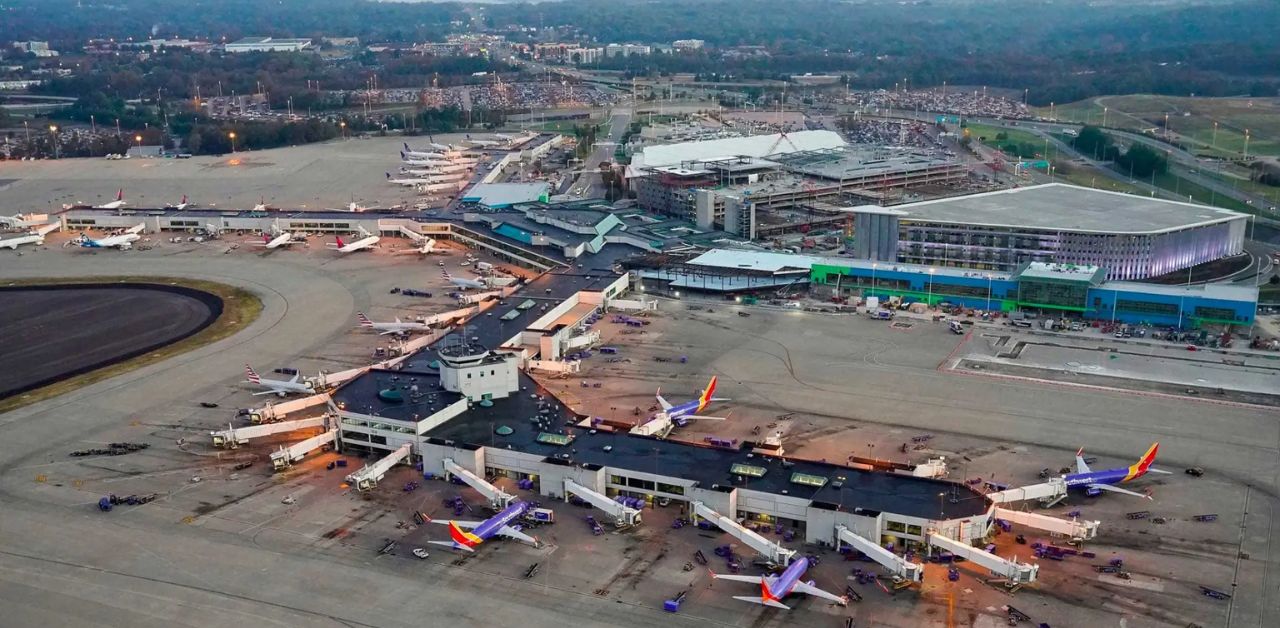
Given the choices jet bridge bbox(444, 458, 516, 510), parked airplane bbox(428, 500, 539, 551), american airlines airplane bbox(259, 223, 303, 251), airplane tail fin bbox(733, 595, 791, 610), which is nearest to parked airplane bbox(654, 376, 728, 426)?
jet bridge bbox(444, 458, 516, 510)

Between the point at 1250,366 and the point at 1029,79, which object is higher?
the point at 1029,79

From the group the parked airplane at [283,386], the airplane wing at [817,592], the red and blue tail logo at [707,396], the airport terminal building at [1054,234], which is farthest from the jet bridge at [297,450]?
the airport terminal building at [1054,234]

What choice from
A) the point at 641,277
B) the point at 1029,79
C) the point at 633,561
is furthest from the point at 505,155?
the point at 1029,79

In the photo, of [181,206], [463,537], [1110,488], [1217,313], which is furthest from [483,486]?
[181,206]

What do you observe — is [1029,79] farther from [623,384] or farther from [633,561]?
[633,561]

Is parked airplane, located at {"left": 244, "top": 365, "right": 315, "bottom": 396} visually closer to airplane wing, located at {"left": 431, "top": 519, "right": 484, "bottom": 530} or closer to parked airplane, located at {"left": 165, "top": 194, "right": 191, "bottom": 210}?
airplane wing, located at {"left": 431, "top": 519, "right": 484, "bottom": 530}

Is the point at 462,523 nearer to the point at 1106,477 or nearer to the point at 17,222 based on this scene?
the point at 1106,477
